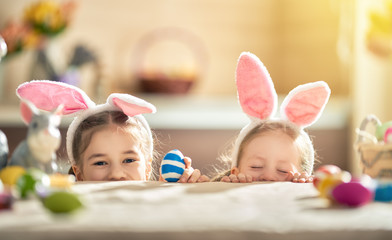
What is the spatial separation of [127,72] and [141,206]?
3.12 metres

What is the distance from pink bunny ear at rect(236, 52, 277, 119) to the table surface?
0.36 m

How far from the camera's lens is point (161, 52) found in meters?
3.84

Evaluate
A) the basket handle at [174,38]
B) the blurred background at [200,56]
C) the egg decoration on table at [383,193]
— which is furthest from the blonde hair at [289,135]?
the basket handle at [174,38]

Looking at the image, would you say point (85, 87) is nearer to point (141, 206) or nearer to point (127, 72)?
point (127, 72)

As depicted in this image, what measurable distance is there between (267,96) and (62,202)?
0.61m

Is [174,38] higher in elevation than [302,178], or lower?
higher

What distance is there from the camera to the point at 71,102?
111 centimetres

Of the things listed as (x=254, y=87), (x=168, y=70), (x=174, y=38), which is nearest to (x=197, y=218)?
(x=254, y=87)

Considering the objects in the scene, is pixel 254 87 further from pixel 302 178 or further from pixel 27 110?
pixel 27 110

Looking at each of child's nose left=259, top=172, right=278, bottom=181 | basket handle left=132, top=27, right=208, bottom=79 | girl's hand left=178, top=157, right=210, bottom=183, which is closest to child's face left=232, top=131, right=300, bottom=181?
child's nose left=259, top=172, right=278, bottom=181

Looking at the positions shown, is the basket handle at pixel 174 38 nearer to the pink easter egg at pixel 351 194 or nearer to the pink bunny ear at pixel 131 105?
the pink bunny ear at pixel 131 105

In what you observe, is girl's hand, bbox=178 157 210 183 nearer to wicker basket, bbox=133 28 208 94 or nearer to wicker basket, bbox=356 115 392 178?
wicker basket, bbox=356 115 392 178

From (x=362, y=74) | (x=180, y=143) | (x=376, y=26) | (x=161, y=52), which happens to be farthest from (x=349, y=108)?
(x=161, y=52)

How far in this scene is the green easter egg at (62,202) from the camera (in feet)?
1.96
